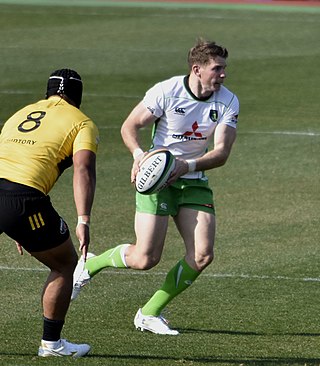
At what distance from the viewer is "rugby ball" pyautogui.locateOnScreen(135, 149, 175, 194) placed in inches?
377

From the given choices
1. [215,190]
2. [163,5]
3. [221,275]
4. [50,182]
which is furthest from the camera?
[163,5]

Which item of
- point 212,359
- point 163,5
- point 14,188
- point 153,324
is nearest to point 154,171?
point 153,324

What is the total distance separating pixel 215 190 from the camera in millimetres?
16641

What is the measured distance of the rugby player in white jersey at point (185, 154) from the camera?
998 cm

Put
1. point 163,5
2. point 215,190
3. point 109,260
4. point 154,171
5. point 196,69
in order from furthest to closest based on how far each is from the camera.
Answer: point 163,5 < point 215,190 < point 109,260 < point 196,69 < point 154,171

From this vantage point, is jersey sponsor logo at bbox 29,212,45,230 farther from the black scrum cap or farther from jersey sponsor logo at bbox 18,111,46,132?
the black scrum cap

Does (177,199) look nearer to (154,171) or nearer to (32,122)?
(154,171)

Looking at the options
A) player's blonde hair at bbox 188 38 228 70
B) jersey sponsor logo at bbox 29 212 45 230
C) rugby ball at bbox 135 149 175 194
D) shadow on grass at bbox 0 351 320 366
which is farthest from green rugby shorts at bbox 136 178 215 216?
jersey sponsor logo at bbox 29 212 45 230

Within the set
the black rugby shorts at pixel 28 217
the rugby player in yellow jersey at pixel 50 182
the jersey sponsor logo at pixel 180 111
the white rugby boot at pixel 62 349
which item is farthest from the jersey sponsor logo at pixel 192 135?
the white rugby boot at pixel 62 349

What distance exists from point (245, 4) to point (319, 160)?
830 inches

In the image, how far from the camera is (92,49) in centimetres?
2967

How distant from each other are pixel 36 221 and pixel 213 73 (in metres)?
2.37

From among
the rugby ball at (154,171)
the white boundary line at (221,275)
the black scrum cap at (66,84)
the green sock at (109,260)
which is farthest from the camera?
the white boundary line at (221,275)

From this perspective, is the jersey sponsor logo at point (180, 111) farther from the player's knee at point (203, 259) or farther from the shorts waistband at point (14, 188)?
the shorts waistband at point (14, 188)
